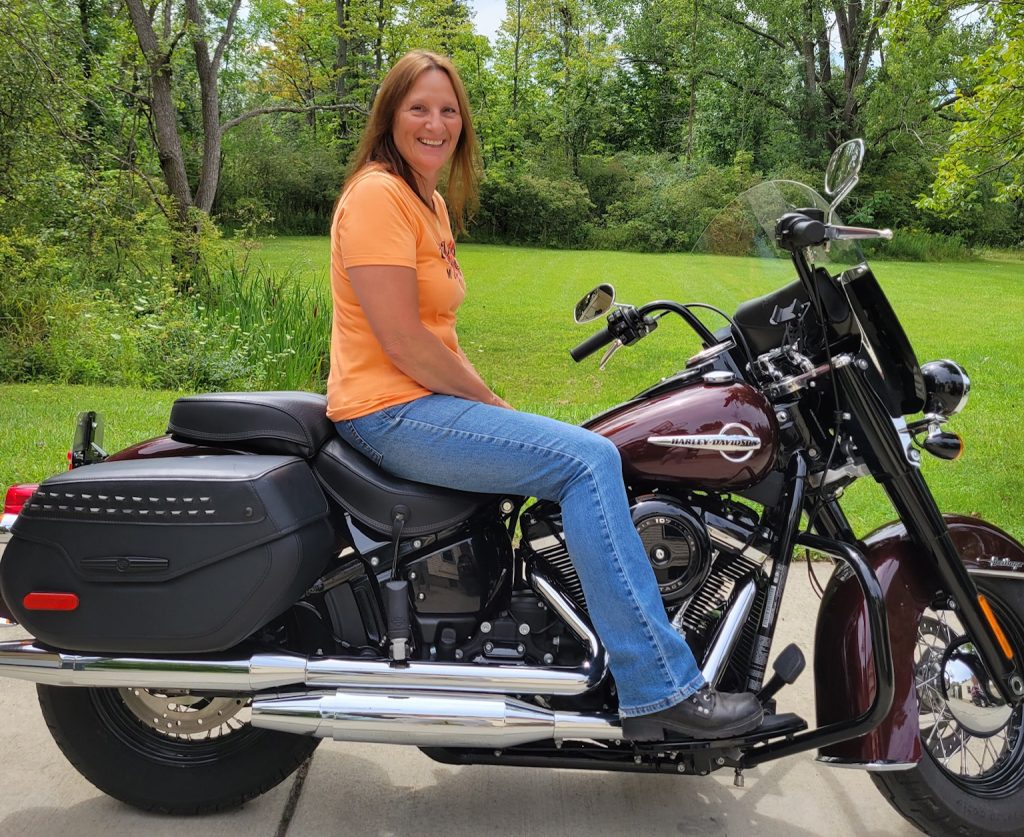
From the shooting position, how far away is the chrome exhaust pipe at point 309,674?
6.73 ft

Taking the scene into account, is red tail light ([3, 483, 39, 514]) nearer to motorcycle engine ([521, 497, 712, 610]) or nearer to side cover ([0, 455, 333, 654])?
side cover ([0, 455, 333, 654])

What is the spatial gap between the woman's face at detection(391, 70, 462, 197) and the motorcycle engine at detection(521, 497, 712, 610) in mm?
966

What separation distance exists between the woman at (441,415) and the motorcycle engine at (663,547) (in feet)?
0.31

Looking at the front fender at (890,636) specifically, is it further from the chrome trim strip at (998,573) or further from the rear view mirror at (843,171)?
the rear view mirror at (843,171)

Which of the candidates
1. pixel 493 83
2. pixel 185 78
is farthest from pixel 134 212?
pixel 493 83

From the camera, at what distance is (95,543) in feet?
6.61

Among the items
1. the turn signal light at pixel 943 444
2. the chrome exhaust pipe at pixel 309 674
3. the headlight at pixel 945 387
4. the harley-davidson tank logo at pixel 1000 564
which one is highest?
the headlight at pixel 945 387

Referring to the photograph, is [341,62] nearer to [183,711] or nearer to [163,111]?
[163,111]

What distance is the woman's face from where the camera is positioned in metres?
2.25

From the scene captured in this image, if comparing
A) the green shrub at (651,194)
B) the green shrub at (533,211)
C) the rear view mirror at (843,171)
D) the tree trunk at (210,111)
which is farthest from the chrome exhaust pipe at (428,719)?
the green shrub at (533,211)

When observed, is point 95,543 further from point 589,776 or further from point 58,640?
point 589,776

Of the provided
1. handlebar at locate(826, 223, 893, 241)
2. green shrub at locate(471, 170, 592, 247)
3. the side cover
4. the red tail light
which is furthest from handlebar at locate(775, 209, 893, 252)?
green shrub at locate(471, 170, 592, 247)

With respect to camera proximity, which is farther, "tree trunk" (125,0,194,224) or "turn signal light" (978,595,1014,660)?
"tree trunk" (125,0,194,224)

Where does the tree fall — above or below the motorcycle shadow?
above
